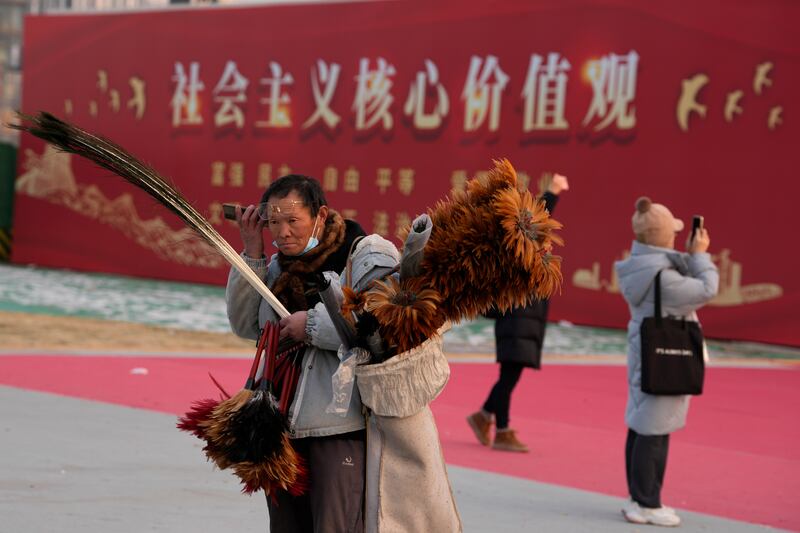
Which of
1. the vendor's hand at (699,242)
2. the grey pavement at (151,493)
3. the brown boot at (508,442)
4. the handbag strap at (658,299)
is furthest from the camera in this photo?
the brown boot at (508,442)

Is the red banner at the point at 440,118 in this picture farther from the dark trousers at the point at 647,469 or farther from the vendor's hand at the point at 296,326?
the vendor's hand at the point at 296,326

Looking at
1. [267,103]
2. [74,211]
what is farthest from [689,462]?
[74,211]

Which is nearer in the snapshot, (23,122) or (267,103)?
(23,122)

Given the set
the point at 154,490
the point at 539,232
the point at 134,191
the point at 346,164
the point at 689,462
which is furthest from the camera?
the point at 134,191

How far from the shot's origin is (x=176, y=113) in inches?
964

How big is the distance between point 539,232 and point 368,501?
2.85 feet

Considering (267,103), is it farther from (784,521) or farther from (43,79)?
(784,521)

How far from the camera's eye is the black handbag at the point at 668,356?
6.49m

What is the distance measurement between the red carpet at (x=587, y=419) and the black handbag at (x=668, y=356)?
817 millimetres

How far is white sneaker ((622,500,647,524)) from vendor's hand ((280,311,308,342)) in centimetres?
335

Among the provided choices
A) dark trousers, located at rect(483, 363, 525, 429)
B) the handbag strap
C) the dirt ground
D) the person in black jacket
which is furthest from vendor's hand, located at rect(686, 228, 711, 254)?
the dirt ground

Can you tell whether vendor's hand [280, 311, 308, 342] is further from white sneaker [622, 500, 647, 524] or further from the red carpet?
the red carpet

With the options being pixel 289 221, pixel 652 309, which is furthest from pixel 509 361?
pixel 289 221

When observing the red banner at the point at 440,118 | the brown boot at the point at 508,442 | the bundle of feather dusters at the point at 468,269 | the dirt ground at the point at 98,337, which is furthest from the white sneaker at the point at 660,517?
the red banner at the point at 440,118
